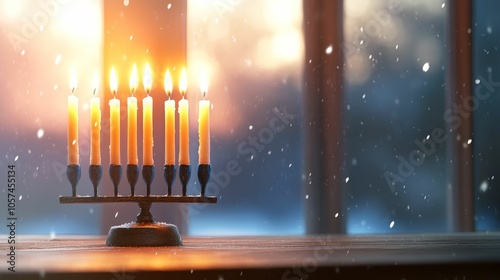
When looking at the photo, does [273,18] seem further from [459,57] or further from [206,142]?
[206,142]

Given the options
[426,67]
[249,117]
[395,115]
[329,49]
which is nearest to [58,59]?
[249,117]

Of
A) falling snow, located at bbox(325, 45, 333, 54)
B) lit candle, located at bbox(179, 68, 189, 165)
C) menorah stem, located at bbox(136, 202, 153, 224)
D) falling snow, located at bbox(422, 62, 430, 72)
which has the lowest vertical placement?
menorah stem, located at bbox(136, 202, 153, 224)

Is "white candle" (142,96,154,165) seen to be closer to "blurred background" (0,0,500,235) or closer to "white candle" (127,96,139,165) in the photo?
"white candle" (127,96,139,165)

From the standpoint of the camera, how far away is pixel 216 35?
3.50 m

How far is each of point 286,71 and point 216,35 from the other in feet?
1.07

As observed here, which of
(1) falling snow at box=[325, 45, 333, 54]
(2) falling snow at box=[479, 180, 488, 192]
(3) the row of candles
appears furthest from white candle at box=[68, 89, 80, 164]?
(2) falling snow at box=[479, 180, 488, 192]

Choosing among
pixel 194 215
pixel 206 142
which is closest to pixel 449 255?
pixel 206 142

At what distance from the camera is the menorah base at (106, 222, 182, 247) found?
1553 millimetres

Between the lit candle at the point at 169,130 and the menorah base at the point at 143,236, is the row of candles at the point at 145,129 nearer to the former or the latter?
the lit candle at the point at 169,130

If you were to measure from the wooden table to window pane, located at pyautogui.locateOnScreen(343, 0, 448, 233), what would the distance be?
2087mm

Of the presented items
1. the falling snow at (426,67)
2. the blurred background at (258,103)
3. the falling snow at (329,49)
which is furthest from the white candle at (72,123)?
the falling snow at (426,67)

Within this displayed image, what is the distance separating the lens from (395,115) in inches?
144

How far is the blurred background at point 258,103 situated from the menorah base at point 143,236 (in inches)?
61.2

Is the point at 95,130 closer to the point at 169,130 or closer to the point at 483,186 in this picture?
the point at 169,130
